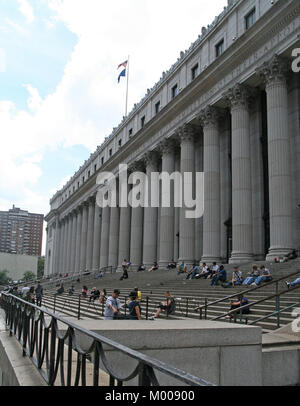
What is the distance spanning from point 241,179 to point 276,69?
311 inches

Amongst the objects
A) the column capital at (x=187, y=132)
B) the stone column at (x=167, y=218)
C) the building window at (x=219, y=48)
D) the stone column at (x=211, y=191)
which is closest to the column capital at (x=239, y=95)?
the stone column at (x=211, y=191)

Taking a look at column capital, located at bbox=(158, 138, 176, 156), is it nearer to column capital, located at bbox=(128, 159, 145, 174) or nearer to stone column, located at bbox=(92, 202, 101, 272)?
column capital, located at bbox=(128, 159, 145, 174)

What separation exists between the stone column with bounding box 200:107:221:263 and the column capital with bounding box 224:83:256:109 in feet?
9.49

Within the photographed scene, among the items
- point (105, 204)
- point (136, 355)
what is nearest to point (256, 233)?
point (136, 355)

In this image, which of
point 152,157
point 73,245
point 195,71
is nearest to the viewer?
point 195,71

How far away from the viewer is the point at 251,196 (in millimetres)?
30453

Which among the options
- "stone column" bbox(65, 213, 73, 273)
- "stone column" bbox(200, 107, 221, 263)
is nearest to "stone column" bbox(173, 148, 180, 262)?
"stone column" bbox(200, 107, 221, 263)

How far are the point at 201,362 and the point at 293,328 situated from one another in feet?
15.1

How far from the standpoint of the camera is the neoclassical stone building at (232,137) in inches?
1010

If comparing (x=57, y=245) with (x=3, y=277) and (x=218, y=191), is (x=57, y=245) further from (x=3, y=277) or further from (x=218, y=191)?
(x=218, y=191)

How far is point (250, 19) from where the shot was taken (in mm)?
30094

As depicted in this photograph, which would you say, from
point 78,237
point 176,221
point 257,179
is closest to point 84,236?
point 78,237

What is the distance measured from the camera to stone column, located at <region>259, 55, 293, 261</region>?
80.5 ft
